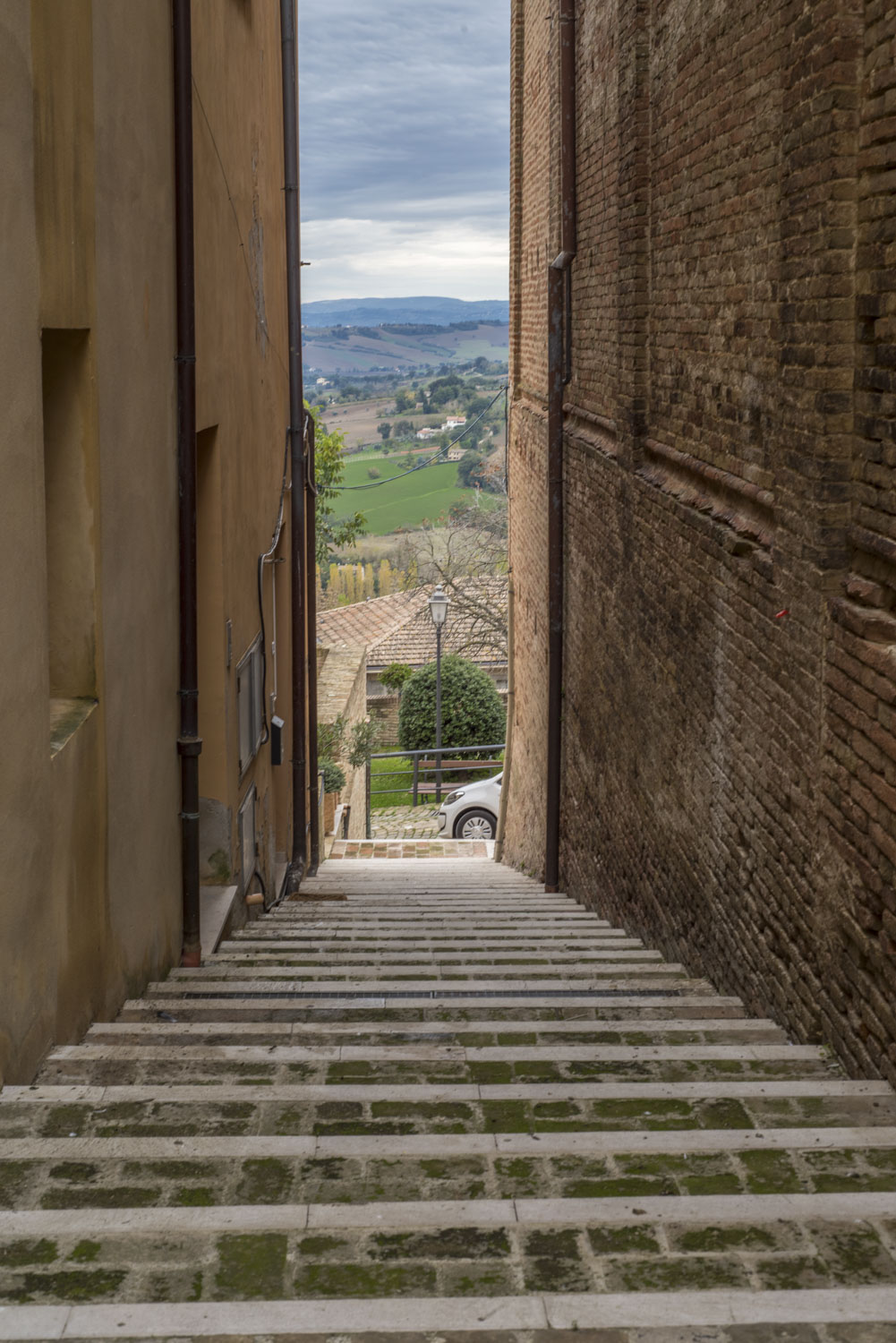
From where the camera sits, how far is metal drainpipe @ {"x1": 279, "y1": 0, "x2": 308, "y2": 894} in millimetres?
11406

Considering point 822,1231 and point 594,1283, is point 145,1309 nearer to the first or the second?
point 594,1283

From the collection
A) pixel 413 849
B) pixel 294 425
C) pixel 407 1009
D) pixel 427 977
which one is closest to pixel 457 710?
pixel 413 849

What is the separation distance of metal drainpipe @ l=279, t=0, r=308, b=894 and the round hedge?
→ 1372 cm

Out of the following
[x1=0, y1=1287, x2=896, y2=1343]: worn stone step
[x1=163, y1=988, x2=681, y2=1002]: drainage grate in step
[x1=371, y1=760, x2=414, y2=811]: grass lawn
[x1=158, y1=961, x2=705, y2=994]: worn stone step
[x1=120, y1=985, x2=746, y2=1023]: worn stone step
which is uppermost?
[x1=0, y1=1287, x2=896, y2=1343]: worn stone step

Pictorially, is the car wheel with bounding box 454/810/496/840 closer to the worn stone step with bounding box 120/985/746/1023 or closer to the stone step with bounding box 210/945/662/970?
the stone step with bounding box 210/945/662/970

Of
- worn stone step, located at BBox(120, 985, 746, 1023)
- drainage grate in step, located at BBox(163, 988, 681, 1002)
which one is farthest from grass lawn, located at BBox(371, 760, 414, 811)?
worn stone step, located at BBox(120, 985, 746, 1023)

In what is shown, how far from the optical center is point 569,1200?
2684 millimetres

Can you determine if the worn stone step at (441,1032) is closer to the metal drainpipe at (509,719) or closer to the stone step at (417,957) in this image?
the stone step at (417,957)

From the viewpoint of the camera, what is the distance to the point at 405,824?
2200 cm

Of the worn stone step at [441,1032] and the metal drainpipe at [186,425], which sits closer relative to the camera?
the worn stone step at [441,1032]

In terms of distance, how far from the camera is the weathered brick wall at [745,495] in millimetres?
3832

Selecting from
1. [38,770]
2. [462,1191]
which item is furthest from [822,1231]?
[38,770]

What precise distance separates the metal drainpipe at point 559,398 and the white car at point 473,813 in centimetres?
838

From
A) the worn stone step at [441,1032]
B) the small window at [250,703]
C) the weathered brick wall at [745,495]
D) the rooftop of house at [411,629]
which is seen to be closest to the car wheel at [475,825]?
the rooftop of house at [411,629]
